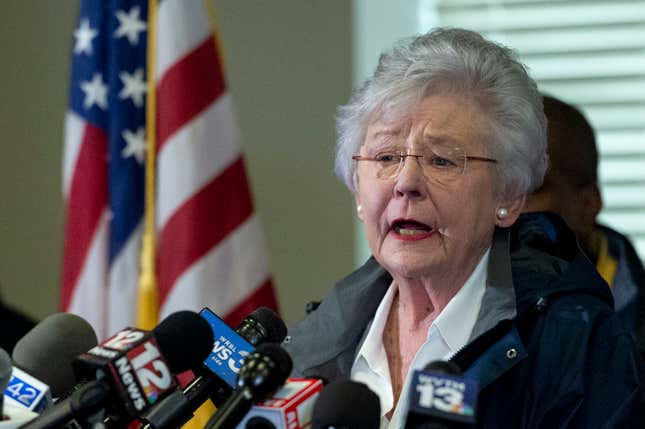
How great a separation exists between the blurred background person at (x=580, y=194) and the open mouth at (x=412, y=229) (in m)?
0.77

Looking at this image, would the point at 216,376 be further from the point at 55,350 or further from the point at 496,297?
the point at 496,297

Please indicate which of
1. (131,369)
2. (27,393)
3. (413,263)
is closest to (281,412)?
(131,369)

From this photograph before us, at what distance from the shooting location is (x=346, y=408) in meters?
1.32

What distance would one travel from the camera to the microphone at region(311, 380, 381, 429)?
131 cm

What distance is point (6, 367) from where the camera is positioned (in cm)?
A: 133

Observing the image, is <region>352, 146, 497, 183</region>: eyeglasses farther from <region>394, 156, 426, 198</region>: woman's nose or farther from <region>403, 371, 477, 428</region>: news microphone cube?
<region>403, 371, 477, 428</region>: news microphone cube

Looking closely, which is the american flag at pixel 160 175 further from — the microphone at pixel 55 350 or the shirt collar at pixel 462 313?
the microphone at pixel 55 350

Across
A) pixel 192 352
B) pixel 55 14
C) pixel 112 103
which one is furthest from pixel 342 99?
pixel 192 352

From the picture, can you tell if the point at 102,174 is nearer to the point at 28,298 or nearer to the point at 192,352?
the point at 28,298

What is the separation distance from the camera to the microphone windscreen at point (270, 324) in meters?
1.70

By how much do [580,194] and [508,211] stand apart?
0.78 m

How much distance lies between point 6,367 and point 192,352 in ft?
0.99

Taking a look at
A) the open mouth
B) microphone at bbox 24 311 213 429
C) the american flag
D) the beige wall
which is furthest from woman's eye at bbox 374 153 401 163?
the beige wall

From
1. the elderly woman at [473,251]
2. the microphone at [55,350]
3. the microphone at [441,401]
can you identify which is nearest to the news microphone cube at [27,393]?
the microphone at [55,350]
